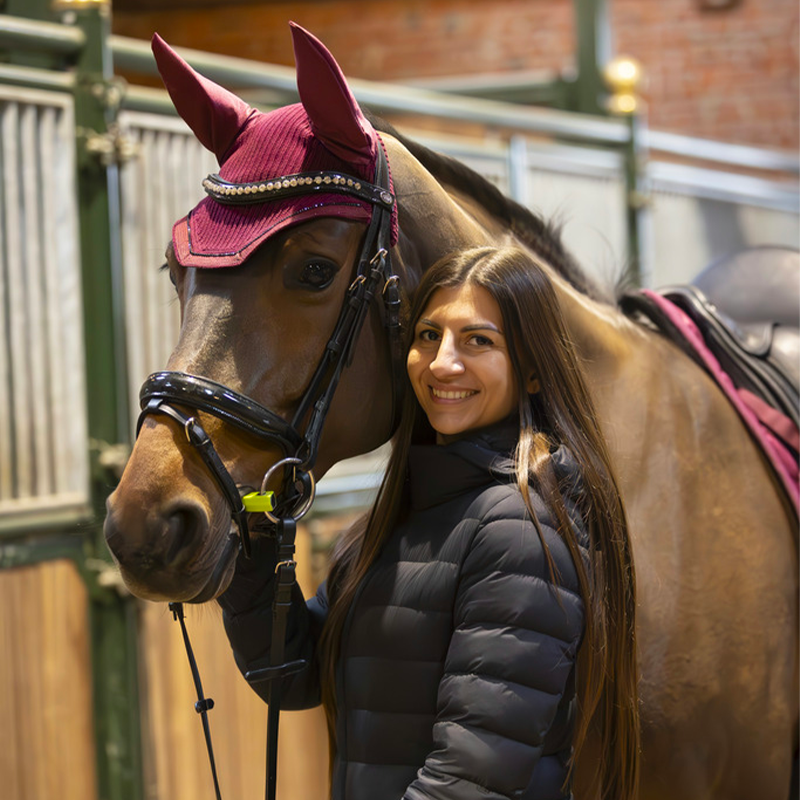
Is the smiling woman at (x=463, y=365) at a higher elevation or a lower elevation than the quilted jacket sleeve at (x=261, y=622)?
higher

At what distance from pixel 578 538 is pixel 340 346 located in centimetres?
36

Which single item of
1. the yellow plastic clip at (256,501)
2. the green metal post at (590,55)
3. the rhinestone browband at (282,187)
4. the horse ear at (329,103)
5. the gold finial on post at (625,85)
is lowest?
the yellow plastic clip at (256,501)

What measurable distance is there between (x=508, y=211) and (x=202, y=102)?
1.86 feet

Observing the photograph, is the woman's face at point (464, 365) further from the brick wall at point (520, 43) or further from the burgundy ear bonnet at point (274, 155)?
the brick wall at point (520, 43)

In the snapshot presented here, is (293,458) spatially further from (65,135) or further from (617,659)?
(65,135)

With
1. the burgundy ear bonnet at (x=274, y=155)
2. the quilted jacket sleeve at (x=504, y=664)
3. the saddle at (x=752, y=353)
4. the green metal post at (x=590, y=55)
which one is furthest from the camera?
the green metal post at (x=590, y=55)

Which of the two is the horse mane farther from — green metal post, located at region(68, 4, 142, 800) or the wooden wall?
green metal post, located at region(68, 4, 142, 800)

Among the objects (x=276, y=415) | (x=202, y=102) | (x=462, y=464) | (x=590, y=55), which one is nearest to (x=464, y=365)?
(x=462, y=464)

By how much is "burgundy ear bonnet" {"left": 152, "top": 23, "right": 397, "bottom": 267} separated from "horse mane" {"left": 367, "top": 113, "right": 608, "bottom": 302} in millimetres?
203

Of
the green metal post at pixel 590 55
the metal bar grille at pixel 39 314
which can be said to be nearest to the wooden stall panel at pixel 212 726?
the metal bar grille at pixel 39 314

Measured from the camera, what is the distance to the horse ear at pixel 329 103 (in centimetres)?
107

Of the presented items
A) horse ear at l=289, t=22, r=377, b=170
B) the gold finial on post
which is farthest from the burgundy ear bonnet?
the gold finial on post

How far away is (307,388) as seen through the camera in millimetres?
1131

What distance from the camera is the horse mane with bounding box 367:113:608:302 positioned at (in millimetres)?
1438
